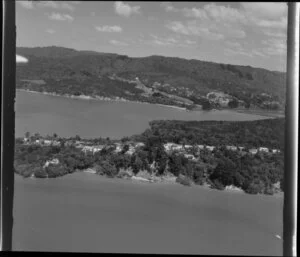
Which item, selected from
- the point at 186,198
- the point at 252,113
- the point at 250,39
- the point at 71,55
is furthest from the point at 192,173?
the point at 71,55

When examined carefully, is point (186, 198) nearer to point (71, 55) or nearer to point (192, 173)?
point (192, 173)

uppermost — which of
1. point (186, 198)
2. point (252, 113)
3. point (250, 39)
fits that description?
point (250, 39)

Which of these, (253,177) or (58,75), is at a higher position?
(58,75)

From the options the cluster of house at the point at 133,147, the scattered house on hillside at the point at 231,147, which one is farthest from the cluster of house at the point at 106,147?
the scattered house on hillside at the point at 231,147

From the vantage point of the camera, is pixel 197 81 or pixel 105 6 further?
pixel 197 81

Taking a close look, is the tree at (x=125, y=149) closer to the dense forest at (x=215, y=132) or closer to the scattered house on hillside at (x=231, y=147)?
the dense forest at (x=215, y=132)
